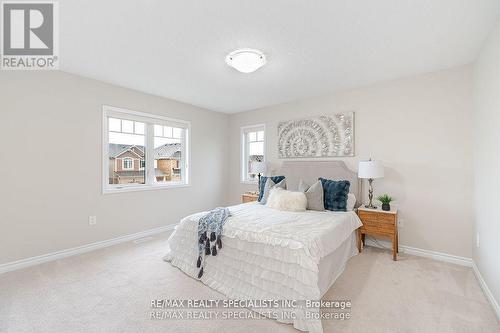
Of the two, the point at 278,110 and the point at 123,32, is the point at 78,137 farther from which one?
the point at 278,110

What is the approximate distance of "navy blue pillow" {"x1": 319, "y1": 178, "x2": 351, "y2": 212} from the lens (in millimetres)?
3160

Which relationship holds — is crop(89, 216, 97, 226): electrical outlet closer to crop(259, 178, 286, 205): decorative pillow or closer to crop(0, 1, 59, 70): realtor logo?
crop(0, 1, 59, 70): realtor logo

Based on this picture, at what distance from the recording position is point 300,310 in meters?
1.72

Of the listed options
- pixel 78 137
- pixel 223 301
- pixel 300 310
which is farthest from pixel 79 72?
pixel 300 310

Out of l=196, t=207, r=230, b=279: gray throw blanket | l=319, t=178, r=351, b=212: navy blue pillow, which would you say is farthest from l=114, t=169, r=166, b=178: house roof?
l=319, t=178, r=351, b=212: navy blue pillow

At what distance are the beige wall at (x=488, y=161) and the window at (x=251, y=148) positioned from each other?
10.6ft

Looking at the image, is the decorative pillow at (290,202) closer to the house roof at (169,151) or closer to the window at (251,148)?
the window at (251,148)

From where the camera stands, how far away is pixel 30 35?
7.09ft

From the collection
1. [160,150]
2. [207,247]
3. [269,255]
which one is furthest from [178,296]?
[160,150]

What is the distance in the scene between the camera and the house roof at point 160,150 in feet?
11.9

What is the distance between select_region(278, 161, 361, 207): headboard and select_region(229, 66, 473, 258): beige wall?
0.20 meters

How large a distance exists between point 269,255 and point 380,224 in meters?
1.84

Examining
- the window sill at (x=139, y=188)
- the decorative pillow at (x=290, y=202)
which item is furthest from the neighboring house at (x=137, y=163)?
the decorative pillow at (x=290, y=202)

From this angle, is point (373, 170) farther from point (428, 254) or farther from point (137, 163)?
point (137, 163)
